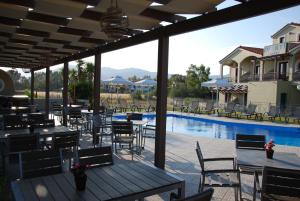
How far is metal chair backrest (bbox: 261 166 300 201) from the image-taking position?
116 inches

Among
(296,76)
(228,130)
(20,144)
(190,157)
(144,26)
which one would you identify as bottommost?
(228,130)

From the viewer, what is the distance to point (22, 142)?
431 centimetres

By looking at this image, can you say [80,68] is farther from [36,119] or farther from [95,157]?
[95,157]

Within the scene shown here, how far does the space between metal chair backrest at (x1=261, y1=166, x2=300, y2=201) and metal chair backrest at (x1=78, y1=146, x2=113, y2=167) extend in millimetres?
1753

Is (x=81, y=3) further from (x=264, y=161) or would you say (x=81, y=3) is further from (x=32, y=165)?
(x=264, y=161)

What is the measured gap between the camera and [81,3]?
4176 mm

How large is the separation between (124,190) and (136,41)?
3884 millimetres

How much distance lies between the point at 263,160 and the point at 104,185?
2.32 metres

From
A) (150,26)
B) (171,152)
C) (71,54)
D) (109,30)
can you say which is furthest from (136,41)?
(71,54)

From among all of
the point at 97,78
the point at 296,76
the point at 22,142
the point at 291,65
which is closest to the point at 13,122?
the point at 22,142

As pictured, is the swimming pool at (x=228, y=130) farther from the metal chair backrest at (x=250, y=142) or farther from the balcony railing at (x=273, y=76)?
the balcony railing at (x=273, y=76)

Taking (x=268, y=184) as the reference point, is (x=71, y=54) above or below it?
above

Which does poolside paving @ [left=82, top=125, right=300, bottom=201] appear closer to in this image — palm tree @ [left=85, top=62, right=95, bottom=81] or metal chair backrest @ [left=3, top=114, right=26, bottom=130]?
metal chair backrest @ [left=3, top=114, right=26, bottom=130]

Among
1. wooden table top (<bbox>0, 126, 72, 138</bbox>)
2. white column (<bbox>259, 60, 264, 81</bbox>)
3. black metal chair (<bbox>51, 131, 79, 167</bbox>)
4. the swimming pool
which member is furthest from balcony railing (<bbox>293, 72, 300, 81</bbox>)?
black metal chair (<bbox>51, 131, 79, 167</bbox>)
